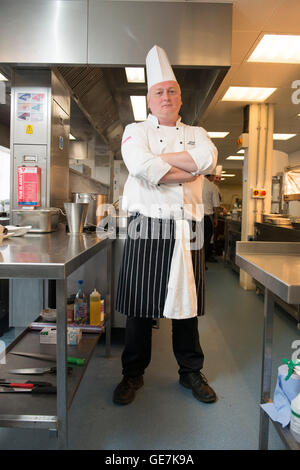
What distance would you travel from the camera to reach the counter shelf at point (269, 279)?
2.83 feet

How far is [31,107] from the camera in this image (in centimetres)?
239

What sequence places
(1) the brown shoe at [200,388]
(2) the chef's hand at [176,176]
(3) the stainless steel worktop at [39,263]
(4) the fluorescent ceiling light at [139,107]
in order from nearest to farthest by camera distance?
1. (3) the stainless steel worktop at [39,263]
2. (2) the chef's hand at [176,176]
3. (1) the brown shoe at [200,388]
4. (4) the fluorescent ceiling light at [139,107]

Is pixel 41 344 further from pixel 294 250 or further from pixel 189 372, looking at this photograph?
pixel 294 250

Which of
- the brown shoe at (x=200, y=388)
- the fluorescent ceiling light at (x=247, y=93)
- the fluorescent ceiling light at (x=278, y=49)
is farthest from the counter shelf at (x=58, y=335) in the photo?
the fluorescent ceiling light at (x=247, y=93)

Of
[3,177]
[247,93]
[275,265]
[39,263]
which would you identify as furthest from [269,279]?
[3,177]

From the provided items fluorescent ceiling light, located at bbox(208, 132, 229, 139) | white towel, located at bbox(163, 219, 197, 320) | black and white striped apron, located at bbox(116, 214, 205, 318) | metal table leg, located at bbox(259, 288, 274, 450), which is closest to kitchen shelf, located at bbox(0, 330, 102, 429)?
black and white striped apron, located at bbox(116, 214, 205, 318)

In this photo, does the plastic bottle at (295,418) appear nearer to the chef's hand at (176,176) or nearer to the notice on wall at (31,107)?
the chef's hand at (176,176)

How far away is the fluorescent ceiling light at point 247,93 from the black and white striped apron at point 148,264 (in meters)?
2.94

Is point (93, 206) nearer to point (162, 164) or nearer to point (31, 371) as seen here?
point (162, 164)

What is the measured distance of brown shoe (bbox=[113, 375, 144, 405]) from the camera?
68.7 inches

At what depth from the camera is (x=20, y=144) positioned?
2.39 m

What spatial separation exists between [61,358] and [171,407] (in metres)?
0.90

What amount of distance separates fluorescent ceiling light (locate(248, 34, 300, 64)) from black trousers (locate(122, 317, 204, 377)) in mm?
2419

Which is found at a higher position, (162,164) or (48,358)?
(162,164)
